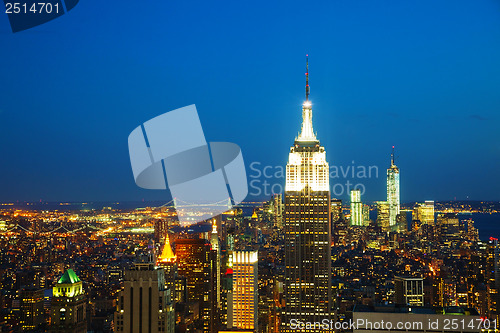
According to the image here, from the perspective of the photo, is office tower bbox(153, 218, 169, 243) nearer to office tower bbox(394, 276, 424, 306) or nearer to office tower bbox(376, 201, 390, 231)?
office tower bbox(394, 276, 424, 306)

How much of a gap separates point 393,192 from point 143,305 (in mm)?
23259

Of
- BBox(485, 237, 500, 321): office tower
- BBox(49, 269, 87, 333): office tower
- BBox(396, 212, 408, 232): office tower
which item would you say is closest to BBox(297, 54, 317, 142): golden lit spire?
BBox(485, 237, 500, 321): office tower

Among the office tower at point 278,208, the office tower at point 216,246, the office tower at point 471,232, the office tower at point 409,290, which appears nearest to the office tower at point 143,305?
the office tower at point 278,208

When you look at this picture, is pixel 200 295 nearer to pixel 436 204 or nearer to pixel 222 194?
pixel 222 194

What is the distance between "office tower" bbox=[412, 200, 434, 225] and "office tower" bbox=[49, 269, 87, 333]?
761 inches

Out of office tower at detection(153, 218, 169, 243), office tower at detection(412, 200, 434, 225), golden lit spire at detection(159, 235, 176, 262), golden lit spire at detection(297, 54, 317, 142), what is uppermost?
golden lit spire at detection(297, 54, 317, 142)

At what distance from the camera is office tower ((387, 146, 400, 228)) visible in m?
25.0

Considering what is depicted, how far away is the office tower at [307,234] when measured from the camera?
51.3 feet

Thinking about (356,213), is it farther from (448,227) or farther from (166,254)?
(166,254)

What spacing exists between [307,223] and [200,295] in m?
4.04

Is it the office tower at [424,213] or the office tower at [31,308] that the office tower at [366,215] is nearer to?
the office tower at [424,213]

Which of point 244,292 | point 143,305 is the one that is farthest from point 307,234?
point 143,305

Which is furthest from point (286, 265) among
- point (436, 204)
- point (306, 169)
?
point (436, 204)

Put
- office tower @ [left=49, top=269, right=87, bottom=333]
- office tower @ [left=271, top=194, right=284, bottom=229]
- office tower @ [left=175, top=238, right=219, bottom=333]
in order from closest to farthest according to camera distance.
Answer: office tower @ [left=49, top=269, right=87, bottom=333]
office tower @ [left=271, top=194, right=284, bottom=229]
office tower @ [left=175, top=238, right=219, bottom=333]
